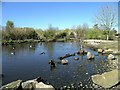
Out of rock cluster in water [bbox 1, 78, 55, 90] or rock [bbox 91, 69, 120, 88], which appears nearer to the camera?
rock cluster in water [bbox 1, 78, 55, 90]

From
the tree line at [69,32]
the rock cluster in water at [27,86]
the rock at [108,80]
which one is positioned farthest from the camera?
the tree line at [69,32]

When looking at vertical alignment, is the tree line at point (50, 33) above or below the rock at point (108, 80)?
above

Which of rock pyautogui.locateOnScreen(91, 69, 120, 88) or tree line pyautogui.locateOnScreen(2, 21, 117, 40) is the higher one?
tree line pyautogui.locateOnScreen(2, 21, 117, 40)

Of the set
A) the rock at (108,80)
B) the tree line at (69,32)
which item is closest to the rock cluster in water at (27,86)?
the rock at (108,80)

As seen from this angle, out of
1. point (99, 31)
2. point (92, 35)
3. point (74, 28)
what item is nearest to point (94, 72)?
point (99, 31)

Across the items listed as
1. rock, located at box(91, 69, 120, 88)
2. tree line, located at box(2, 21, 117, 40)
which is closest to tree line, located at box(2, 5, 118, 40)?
tree line, located at box(2, 21, 117, 40)

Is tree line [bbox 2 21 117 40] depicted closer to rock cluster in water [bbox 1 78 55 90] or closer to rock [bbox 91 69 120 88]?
rock [bbox 91 69 120 88]

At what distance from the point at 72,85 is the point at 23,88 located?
299cm

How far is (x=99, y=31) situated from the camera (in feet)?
175

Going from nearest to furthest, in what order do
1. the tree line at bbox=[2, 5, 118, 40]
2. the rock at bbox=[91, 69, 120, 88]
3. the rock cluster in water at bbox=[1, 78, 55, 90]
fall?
the rock cluster in water at bbox=[1, 78, 55, 90] < the rock at bbox=[91, 69, 120, 88] < the tree line at bbox=[2, 5, 118, 40]

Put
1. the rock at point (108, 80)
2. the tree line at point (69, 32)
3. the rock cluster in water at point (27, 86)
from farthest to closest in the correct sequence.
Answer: the tree line at point (69, 32) < the rock at point (108, 80) < the rock cluster in water at point (27, 86)

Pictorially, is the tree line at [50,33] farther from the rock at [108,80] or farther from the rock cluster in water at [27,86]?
the rock cluster in water at [27,86]

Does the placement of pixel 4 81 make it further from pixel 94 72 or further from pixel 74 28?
pixel 74 28

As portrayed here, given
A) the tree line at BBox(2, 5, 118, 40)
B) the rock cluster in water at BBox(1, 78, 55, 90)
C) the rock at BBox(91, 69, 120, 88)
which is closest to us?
the rock cluster in water at BBox(1, 78, 55, 90)
